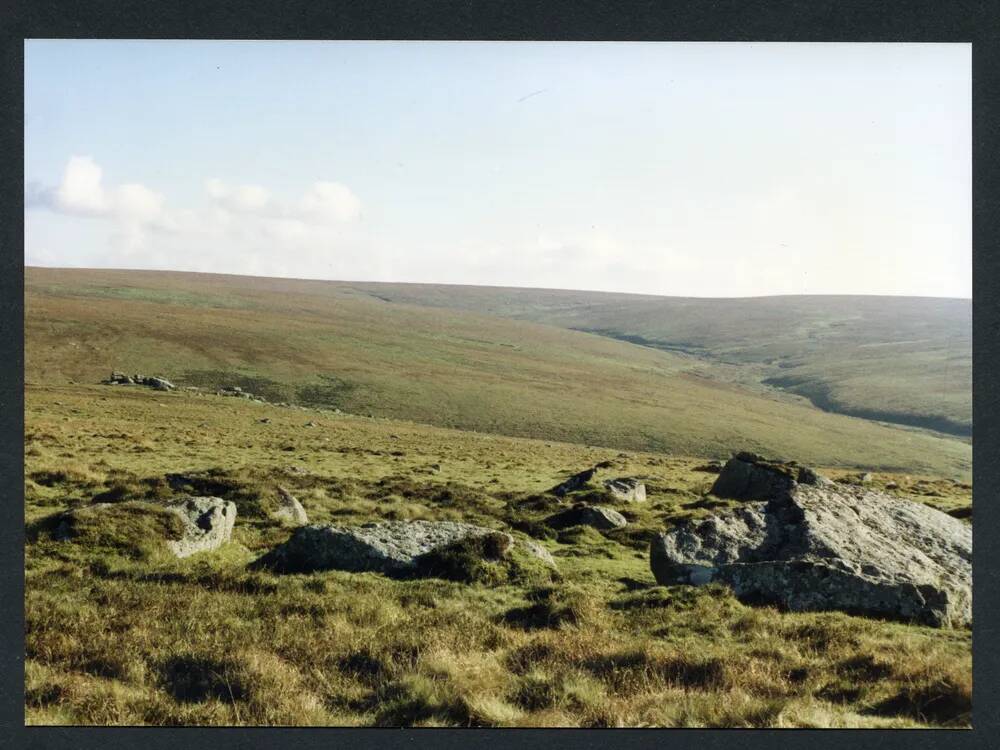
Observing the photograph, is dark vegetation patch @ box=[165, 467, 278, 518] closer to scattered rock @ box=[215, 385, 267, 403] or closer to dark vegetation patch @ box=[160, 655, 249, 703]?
dark vegetation patch @ box=[160, 655, 249, 703]

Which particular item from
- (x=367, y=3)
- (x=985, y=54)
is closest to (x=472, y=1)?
(x=367, y=3)

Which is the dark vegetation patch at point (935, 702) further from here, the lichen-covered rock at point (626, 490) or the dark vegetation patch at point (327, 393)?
the dark vegetation patch at point (327, 393)

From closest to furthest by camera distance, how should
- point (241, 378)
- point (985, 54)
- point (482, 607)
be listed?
point (985, 54) < point (482, 607) < point (241, 378)

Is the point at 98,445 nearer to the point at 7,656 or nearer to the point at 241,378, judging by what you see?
the point at 7,656

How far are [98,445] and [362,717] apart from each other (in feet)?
87.0

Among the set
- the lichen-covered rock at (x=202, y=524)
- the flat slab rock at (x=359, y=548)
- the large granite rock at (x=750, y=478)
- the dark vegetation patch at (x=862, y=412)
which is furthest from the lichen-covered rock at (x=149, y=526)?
the dark vegetation patch at (x=862, y=412)

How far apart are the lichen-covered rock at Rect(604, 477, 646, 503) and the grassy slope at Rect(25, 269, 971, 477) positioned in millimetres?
52397

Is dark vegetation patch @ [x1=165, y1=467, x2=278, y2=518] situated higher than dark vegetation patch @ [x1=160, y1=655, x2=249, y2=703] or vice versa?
dark vegetation patch @ [x1=165, y1=467, x2=278, y2=518]

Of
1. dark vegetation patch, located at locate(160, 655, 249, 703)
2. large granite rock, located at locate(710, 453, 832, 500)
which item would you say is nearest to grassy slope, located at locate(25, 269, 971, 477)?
large granite rock, located at locate(710, 453, 832, 500)

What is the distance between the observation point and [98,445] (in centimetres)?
3052

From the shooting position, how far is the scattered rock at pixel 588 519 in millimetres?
17844

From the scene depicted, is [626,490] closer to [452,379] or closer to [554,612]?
[554,612]

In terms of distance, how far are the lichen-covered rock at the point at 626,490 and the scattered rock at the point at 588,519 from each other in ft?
14.8

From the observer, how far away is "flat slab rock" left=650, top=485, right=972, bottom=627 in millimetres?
10648
